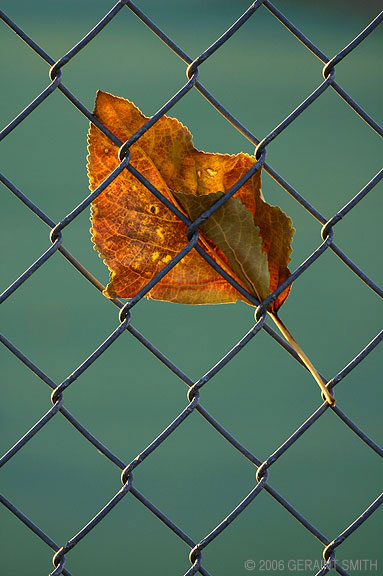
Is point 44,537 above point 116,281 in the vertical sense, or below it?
below

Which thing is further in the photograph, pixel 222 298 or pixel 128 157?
pixel 222 298

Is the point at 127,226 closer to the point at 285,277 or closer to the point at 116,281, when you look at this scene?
the point at 116,281

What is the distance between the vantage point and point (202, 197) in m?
0.64

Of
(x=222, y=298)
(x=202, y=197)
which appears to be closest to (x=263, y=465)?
(x=222, y=298)

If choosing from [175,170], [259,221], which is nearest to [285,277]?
[259,221]

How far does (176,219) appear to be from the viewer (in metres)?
0.68

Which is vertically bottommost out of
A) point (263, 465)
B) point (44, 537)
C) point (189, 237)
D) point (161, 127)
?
point (263, 465)

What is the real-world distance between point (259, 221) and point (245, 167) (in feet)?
0.21

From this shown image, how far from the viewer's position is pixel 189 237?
0.65 metres

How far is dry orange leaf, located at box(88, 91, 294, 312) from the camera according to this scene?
0.65 metres

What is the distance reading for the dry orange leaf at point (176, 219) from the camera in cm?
65

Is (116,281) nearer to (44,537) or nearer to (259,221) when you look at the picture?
→ (259,221)

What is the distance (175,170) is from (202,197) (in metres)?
0.05

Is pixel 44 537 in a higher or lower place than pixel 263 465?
higher
